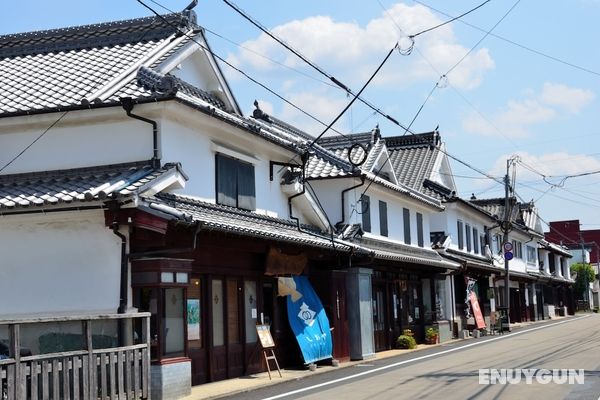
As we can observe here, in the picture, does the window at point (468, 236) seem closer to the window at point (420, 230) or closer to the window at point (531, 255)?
the window at point (420, 230)

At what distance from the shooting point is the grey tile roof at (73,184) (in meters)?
13.4

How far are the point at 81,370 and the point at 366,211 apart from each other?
16463mm

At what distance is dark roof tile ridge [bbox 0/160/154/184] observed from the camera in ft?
50.7

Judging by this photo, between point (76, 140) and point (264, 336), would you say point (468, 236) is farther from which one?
point (76, 140)

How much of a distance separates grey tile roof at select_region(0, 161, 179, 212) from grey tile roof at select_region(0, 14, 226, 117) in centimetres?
138

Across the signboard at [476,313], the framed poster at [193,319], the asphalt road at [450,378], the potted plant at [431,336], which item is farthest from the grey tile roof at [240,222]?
the signboard at [476,313]

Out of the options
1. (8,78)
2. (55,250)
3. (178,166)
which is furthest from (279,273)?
(8,78)

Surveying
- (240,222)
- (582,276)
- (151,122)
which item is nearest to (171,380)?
(240,222)

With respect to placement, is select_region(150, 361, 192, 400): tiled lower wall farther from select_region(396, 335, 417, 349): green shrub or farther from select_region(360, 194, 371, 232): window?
select_region(396, 335, 417, 349): green shrub

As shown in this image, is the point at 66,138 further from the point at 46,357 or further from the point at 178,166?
the point at 46,357

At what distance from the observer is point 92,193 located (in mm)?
13289

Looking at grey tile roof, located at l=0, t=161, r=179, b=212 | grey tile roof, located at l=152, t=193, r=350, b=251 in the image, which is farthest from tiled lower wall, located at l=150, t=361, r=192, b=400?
grey tile roof, located at l=0, t=161, r=179, b=212

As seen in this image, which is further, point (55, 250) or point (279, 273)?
point (279, 273)

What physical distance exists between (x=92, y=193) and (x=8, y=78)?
23.1 ft
